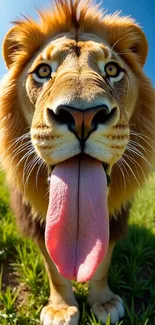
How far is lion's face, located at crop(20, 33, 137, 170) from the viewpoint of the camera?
189cm

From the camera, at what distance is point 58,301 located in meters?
2.91

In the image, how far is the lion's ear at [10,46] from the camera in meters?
2.81

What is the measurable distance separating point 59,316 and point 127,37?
2050 millimetres

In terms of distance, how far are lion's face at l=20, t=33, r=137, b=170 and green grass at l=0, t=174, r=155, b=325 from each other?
0.98 m

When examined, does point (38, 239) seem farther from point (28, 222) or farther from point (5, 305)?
point (5, 305)

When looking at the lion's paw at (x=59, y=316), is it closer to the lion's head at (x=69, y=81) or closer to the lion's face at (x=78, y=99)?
the lion's head at (x=69, y=81)

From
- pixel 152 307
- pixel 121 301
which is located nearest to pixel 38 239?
pixel 121 301

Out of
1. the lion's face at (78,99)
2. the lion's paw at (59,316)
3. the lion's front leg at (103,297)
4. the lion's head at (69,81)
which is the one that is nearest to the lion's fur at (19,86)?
the lion's head at (69,81)

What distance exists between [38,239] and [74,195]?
102 centimetres

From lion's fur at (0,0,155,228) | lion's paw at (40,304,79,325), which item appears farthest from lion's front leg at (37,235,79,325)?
lion's fur at (0,0,155,228)

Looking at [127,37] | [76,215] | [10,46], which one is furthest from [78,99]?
[10,46]

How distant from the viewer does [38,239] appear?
2.97 meters

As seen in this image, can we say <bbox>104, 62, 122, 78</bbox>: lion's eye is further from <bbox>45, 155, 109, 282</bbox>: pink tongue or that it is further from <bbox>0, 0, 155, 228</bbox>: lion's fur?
<bbox>45, 155, 109, 282</bbox>: pink tongue

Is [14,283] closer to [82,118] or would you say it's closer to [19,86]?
[19,86]
